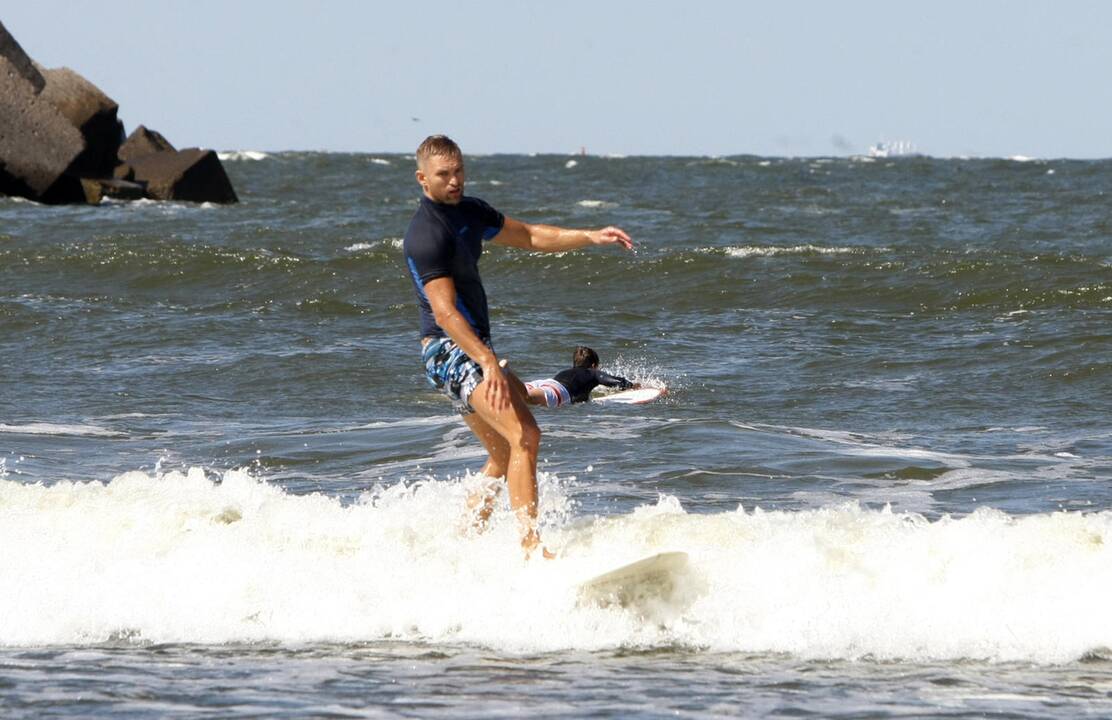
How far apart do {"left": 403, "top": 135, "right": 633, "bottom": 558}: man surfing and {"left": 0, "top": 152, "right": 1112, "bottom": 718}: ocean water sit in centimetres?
39

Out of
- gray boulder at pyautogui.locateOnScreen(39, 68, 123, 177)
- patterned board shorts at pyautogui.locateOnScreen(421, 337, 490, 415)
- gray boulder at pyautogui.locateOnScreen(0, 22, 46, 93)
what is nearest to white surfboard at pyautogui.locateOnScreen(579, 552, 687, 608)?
patterned board shorts at pyautogui.locateOnScreen(421, 337, 490, 415)

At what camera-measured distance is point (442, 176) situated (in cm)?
629

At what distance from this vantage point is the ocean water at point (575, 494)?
18.3 ft

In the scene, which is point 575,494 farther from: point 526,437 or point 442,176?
point 442,176

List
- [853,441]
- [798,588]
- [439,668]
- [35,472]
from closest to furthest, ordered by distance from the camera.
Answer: [439,668], [798,588], [35,472], [853,441]

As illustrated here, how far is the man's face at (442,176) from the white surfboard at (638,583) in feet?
5.24

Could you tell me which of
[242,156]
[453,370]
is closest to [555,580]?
[453,370]

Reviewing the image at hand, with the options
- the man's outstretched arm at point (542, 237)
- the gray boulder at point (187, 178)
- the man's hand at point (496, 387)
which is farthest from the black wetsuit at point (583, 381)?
the gray boulder at point (187, 178)

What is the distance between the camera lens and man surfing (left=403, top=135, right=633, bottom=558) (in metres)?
6.23

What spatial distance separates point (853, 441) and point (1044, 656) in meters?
4.78

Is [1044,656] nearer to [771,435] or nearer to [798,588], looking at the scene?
[798,588]

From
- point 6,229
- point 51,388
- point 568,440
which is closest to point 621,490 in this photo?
point 568,440

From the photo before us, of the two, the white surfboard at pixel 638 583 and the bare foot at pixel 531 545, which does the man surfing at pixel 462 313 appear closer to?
the bare foot at pixel 531 545

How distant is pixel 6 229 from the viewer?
2750 cm
